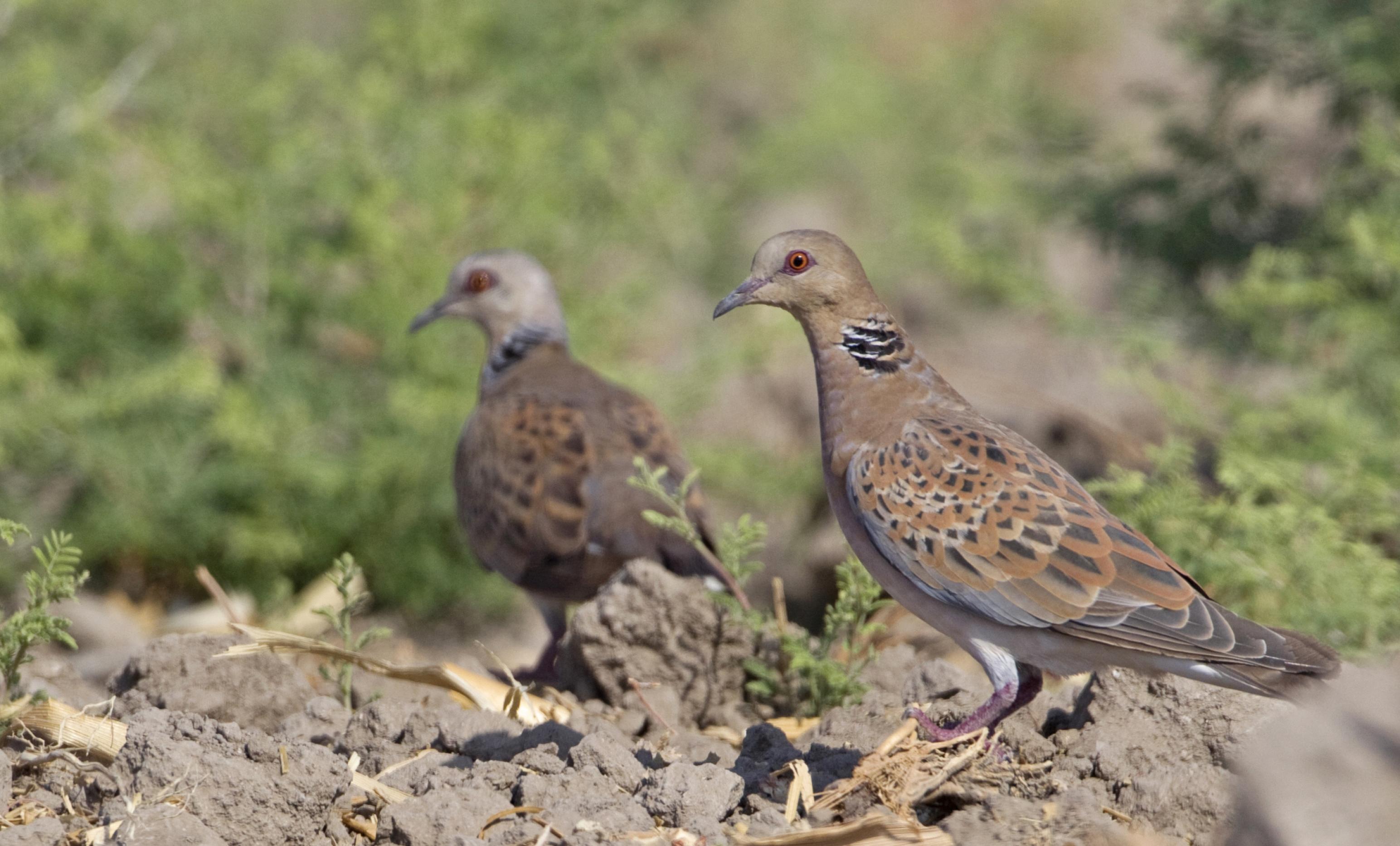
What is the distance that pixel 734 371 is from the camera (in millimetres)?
9891

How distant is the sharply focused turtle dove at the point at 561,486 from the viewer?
6109mm

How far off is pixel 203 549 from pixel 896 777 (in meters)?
5.87

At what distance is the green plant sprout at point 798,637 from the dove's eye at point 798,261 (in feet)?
2.41

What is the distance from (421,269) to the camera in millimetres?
8508

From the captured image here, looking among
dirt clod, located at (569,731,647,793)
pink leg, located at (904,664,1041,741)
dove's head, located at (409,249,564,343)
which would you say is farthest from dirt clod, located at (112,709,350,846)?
dove's head, located at (409,249,564,343)

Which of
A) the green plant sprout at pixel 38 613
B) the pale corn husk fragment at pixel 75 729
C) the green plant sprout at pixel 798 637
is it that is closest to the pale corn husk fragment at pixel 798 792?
the green plant sprout at pixel 798 637

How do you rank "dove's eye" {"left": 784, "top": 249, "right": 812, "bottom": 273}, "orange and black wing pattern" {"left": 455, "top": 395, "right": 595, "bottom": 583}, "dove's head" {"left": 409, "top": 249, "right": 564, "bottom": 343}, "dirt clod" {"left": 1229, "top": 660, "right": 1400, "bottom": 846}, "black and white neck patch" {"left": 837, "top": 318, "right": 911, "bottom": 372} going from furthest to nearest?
"dove's head" {"left": 409, "top": 249, "right": 564, "bottom": 343}, "orange and black wing pattern" {"left": 455, "top": 395, "right": 595, "bottom": 583}, "dove's eye" {"left": 784, "top": 249, "right": 812, "bottom": 273}, "black and white neck patch" {"left": 837, "top": 318, "right": 911, "bottom": 372}, "dirt clod" {"left": 1229, "top": 660, "right": 1400, "bottom": 846}

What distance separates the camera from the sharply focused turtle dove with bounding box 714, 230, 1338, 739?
376 cm

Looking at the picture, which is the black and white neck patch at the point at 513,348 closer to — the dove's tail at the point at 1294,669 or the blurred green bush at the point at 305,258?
the blurred green bush at the point at 305,258

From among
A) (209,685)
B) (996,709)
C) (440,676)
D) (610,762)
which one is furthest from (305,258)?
(996,709)

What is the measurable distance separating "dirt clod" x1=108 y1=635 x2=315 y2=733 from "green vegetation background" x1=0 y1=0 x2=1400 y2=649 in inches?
128

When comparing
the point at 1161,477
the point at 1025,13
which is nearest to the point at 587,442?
the point at 1161,477

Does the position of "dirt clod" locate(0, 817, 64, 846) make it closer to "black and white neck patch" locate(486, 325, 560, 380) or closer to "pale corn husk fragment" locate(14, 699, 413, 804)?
"pale corn husk fragment" locate(14, 699, 413, 804)

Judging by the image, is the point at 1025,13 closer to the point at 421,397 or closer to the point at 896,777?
the point at 421,397
